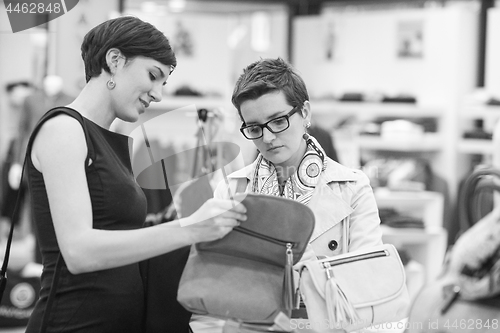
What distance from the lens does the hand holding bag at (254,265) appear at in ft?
4.96

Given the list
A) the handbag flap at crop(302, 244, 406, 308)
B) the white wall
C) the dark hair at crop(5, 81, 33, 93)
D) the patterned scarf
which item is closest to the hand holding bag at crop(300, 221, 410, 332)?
the handbag flap at crop(302, 244, 406, 308)

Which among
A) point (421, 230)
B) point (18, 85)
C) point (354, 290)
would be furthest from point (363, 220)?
point (18, 85)

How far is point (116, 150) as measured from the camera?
67.9 inches

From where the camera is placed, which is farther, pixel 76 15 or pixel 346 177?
pixel 76 15

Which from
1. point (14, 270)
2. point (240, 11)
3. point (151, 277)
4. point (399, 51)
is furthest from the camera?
point (240, 11)

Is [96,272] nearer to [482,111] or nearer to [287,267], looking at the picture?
[287,267]

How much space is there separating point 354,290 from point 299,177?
0.48 m

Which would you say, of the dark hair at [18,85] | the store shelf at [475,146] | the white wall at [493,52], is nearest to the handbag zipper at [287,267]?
the store shelf at [475,146]

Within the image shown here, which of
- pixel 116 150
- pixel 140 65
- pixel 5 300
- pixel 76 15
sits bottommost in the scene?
pixel 5 300

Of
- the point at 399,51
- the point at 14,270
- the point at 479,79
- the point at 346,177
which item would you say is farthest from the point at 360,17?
the point at 346,177

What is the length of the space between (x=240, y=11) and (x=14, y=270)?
4.48 meters

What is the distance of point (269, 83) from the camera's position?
1.81m

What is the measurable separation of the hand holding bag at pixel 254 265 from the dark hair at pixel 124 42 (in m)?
0.47

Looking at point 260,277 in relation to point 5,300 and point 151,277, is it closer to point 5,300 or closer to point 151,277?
point 151,277
